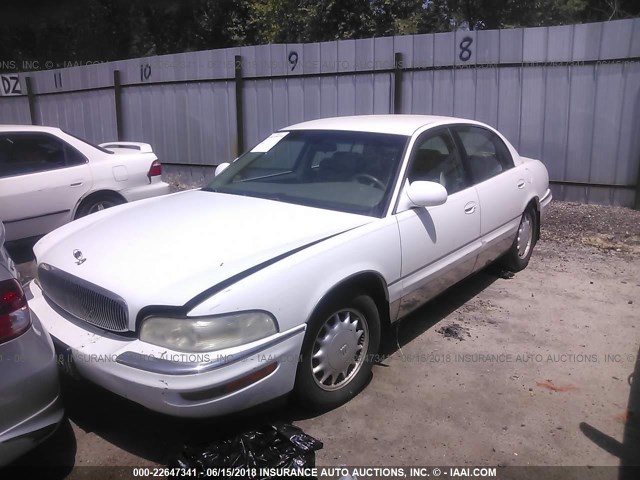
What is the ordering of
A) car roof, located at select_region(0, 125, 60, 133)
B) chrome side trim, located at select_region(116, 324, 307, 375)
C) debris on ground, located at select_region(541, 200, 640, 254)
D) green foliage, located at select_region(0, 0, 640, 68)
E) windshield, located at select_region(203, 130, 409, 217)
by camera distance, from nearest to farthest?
chrome side trim, located at select_region(116, 324, 307, 375) < windshield, located at select_region(203, 130, 409, 217) < car roof, located at select_region(0, 125, 60, 133) < debris on ground, located at select_region(541, 200, 640, 254) < green foliage, located at select_region(0, 0, 640, 68)

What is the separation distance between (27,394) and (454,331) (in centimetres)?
284

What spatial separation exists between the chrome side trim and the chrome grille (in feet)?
0.57

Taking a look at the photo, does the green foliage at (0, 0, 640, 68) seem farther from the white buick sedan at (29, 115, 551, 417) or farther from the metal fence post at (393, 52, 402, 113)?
the white buick sedan at (29, 115, 551, 417)

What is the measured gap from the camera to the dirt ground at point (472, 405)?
2.85 metres

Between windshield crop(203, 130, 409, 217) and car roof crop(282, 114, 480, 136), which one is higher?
car roof crop(282, 114, 480, 136)

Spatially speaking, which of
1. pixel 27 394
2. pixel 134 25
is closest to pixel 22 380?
pixel 27 394

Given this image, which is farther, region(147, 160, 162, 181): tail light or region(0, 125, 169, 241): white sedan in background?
region(147, 160, 162, 181): tail light

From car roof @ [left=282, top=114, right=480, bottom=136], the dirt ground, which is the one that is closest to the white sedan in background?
car roof @ [left=282, top=114, right=480, bottom=136]

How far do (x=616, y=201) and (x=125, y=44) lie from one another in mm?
17621

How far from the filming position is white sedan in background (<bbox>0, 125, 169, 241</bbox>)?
5605mm

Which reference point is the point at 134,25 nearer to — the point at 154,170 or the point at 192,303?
the point at 154,170

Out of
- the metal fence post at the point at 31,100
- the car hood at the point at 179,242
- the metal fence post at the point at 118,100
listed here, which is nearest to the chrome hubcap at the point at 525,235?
the car hood at the point at 179,242

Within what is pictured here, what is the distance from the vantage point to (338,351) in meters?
3.11

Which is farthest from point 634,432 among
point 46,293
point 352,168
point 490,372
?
point 46,293
